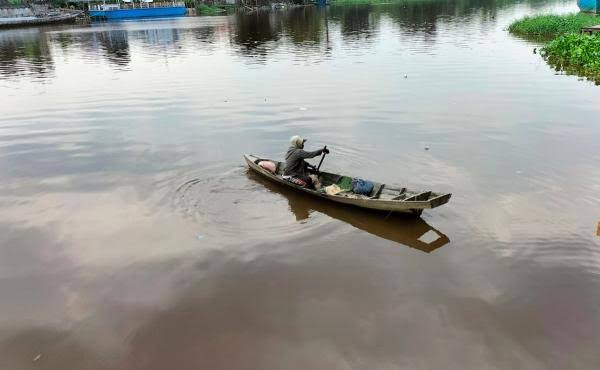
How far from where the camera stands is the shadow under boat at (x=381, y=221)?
977cm

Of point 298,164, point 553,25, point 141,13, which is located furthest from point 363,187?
point 141,13

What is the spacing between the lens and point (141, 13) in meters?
88.6

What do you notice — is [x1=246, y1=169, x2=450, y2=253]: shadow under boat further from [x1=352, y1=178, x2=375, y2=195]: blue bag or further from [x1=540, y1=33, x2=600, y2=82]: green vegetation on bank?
[x1=540, y1=33, x2=600, y2=82]: green vegetation on bank

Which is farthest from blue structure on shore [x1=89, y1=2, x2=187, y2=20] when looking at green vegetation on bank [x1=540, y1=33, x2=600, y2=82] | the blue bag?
the blue bag

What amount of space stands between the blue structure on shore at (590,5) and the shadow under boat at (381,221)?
5026 centimetres

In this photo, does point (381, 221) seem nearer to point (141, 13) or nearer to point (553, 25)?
point (553, 25)

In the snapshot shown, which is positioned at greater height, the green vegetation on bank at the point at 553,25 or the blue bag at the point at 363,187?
the green vegetation on bank at the point at 553,25

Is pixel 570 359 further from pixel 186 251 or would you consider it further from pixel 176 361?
pixel 186 251

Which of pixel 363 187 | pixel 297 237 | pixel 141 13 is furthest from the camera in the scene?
pixel 141 13

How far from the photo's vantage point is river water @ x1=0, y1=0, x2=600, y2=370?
7.07 metres

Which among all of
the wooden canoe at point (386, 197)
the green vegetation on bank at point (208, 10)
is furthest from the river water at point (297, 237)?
the green vegetation on bank at point (208, 10)

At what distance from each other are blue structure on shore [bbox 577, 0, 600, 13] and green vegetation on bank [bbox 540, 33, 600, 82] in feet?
85.9

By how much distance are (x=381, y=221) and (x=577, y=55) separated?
73.1ft

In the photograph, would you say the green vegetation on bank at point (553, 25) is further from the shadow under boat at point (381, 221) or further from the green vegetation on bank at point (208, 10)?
the green vegetation on bank at point (208, 10)
